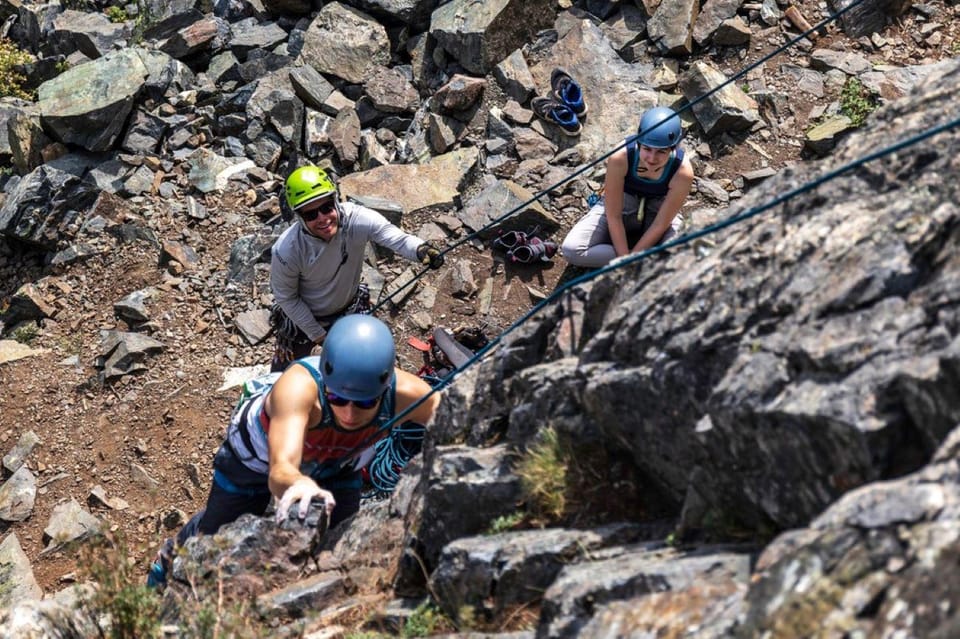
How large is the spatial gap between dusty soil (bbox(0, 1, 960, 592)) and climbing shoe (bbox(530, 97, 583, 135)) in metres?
1.54

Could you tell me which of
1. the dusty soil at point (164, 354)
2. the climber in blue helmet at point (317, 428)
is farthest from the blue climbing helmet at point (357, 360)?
the dusty soil at point (164, 354)

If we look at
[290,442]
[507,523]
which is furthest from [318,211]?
[507,523]

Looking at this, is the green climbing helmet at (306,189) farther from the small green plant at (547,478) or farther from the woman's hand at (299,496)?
the small green plant at (547,478)

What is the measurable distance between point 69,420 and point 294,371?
5.73 m

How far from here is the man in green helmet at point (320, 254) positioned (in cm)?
734

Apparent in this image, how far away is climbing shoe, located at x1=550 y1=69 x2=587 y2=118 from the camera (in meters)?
12.0

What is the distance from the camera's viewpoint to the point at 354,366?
18.5ft

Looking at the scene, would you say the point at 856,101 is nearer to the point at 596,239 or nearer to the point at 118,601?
the point at 596,239

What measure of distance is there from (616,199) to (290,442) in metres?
3.60

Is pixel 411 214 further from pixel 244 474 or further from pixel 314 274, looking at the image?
pixel 244 474

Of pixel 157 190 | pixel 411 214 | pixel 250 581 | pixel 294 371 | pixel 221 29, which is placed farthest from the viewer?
pixel 221 29

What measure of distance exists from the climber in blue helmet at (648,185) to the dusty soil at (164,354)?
2.25 m

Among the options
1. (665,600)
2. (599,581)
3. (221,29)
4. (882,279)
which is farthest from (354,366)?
(221,29)

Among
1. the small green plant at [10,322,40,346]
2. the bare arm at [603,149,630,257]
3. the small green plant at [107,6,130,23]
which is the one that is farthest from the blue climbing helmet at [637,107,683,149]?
the small green plant at [107,6,130,23]
